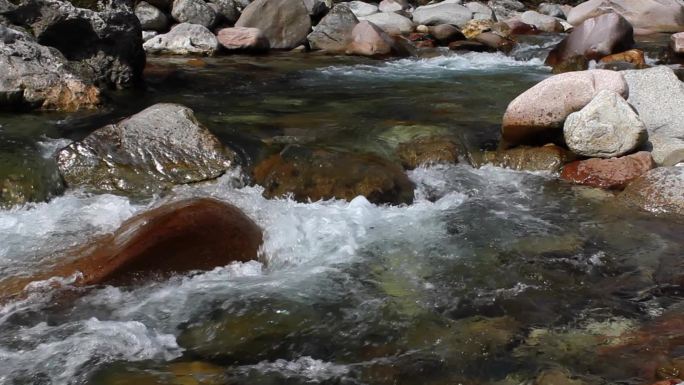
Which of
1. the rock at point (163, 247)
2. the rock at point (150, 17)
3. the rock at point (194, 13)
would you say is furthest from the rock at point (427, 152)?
the rock at point (150, 17)

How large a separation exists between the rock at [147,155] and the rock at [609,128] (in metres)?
3.70

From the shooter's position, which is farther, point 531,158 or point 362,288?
point 531,158

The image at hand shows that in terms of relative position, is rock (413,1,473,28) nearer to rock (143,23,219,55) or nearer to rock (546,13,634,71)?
rock (546,13,634,71)

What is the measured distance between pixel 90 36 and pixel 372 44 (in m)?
6.82

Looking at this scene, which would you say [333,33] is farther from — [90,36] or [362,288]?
[362,288]

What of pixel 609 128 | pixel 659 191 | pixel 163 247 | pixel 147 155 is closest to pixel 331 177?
pixel 147 155

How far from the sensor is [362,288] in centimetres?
475

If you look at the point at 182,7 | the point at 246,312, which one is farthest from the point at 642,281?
the point at 182,7

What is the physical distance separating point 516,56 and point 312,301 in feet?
38.8

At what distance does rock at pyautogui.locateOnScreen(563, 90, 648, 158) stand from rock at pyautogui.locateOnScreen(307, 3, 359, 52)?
365 inches

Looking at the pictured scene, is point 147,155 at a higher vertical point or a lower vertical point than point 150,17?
lower

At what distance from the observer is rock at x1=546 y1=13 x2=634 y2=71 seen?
12469mm

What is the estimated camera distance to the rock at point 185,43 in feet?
47.7

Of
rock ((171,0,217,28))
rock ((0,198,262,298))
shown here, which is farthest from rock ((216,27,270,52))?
rock ((0,198,262,298))
